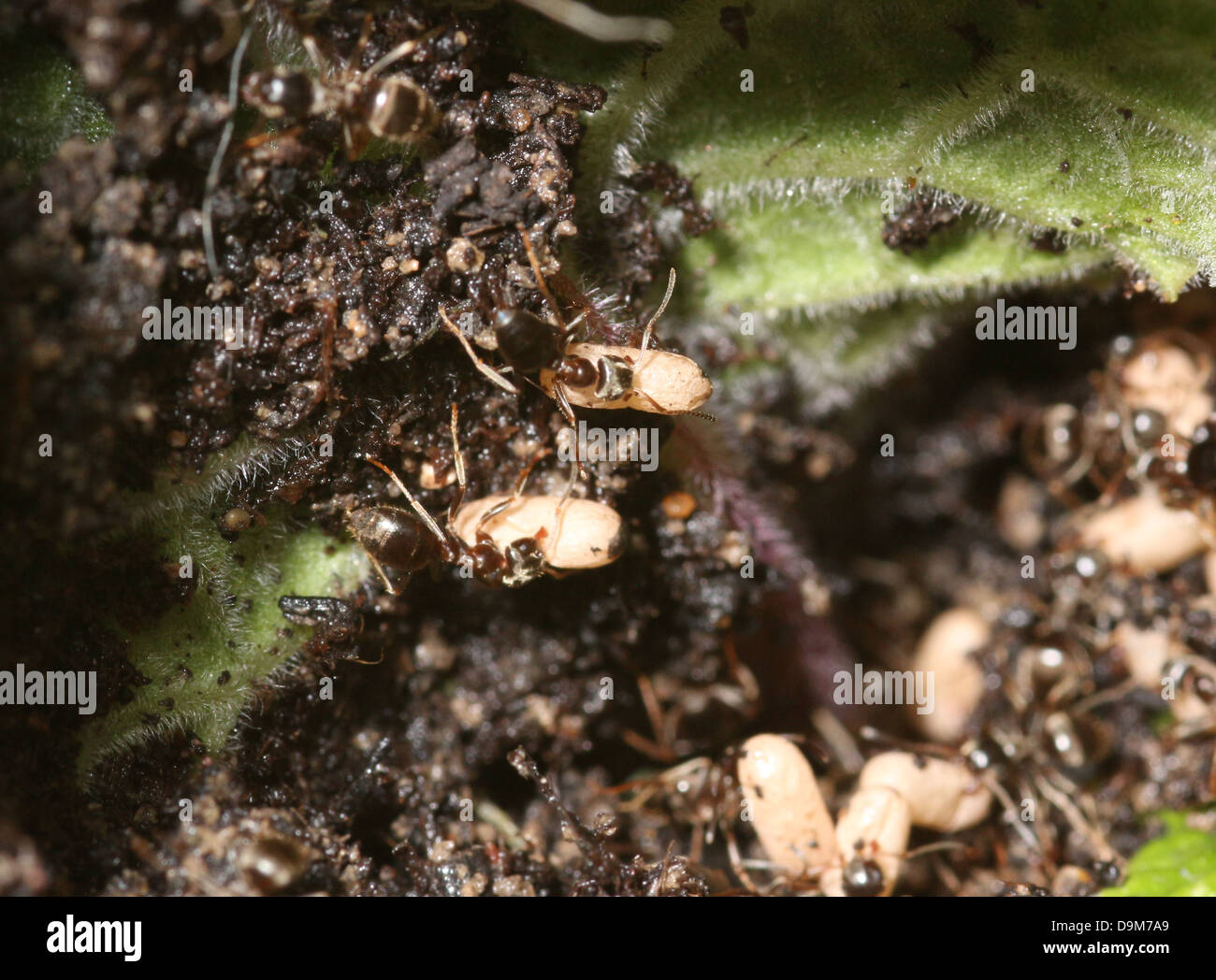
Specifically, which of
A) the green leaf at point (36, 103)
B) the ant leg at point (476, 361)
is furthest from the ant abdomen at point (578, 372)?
the green leaf at point (36, 103)

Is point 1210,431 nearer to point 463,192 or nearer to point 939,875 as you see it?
point 939,875

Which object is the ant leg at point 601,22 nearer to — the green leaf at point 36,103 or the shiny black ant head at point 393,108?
the shiny black ant head at point 393,108

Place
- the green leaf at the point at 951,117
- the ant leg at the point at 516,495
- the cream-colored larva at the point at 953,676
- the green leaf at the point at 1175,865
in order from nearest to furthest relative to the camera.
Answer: the green leaf at the point at 951,117, the ant leg at the point at 516,495, the green leaf at the point at 1175,865, the cream-colored larva at the point at 953,676

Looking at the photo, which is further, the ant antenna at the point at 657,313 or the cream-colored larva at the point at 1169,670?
the cream-colored larva at the point at 1169,670

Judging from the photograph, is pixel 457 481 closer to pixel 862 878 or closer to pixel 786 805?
pixel 786 805

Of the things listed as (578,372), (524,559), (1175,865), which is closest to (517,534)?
(524,559)

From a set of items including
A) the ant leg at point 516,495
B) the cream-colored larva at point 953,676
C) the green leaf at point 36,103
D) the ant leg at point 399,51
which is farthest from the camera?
the cream-colored larva at point 953,676

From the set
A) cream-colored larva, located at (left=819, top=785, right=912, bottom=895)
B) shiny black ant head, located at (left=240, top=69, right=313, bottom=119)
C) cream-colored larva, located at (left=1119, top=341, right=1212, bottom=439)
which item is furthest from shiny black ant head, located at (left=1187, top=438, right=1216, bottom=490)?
shiny black ant head, located at (left=240, top=69, right=313, bottom=119)

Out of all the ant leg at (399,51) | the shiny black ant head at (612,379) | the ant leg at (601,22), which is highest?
the ant leg at (601,22)

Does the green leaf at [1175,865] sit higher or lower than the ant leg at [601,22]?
lower
